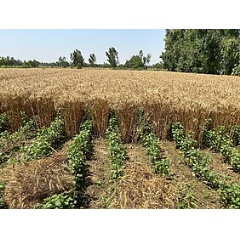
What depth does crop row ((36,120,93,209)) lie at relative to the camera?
118 inches

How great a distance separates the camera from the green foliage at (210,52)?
119 feet

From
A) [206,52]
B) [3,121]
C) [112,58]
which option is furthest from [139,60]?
[3,121]

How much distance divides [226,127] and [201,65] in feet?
121

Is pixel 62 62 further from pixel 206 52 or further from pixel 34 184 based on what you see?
pixel 34 184

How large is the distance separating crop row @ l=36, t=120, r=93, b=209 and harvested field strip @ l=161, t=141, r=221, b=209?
59.0 inches

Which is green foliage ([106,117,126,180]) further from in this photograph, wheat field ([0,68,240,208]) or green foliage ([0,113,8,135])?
green foliage ([0,113,8,135])

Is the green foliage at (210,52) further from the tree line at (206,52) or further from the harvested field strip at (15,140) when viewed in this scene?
the harvested field strip at (15,140)

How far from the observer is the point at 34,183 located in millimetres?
3328

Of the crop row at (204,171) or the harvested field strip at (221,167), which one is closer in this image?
the crop row at (204,171)

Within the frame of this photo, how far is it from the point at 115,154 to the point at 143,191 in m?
1.45

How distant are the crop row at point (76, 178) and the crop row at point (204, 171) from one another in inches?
83.0

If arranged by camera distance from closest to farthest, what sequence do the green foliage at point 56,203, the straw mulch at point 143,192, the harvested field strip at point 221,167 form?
the green foliage at point 56,203 < the straw mulch at point 143,192 < the harvested field strip at point 221,167

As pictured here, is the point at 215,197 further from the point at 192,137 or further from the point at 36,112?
the point at 36,112

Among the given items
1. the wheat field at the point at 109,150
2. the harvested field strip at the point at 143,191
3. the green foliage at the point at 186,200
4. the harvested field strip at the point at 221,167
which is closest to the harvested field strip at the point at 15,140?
the wheat field at the point at 109,150
